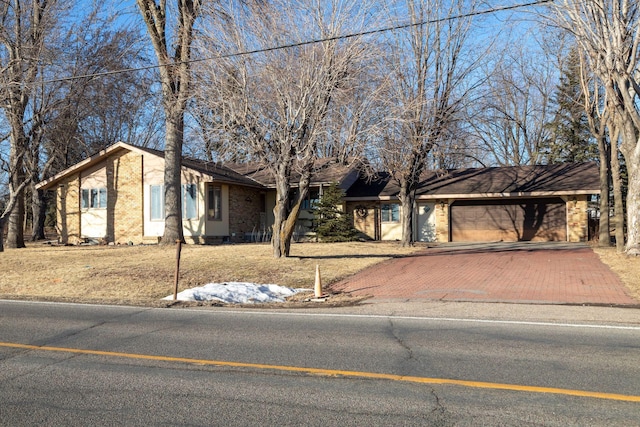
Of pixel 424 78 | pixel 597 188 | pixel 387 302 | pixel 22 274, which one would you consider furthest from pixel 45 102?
pixel 597 188

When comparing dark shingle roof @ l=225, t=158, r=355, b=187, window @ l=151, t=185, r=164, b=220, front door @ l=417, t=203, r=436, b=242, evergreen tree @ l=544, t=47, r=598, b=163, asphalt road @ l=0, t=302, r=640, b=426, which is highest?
evergreen tree @ l=544, t=47, r=598, b=163

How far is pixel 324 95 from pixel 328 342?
34.9ft

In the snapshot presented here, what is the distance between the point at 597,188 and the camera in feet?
90.1

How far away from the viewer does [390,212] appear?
31.9 meters

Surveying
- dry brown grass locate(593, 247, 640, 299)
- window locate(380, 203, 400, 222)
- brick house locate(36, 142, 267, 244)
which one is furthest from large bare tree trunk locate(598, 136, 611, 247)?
brick house locate(36, 142, 267, 244)

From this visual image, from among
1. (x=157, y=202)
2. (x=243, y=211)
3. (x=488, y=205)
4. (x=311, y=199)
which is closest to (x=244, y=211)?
(x=243, y=211)

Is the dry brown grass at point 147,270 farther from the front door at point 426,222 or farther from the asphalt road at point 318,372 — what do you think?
the front door at point 426,222

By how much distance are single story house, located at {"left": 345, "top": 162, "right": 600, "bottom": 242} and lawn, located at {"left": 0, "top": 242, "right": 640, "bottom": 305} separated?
697 centimetres

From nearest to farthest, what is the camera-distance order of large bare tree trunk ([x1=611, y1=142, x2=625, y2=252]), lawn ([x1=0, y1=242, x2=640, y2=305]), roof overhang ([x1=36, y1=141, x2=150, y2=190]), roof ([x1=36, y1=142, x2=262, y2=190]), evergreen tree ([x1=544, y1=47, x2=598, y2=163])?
lawn ([x1=0, y1=242, x2=640, y2=305]) < large bare tree trunk ([x1=611, y1=142, x2=625, y2=252]) < roof ([x1=36, y1=142, x2=262, y2=190]) < roof overhang ([x1=36, y1=141, x2=150, y2=190]) < evergreen tree ([x1=544, y1=47, x2=598, y2=163])

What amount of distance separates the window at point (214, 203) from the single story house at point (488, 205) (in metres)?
7.17

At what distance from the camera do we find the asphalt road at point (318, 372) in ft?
16.9

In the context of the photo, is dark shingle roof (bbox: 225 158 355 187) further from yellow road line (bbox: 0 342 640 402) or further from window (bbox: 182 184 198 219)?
yellow road line (bbox: 0 342 640 402)

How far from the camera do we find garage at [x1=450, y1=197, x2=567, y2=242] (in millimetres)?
29719

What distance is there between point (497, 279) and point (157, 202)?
18436mm
